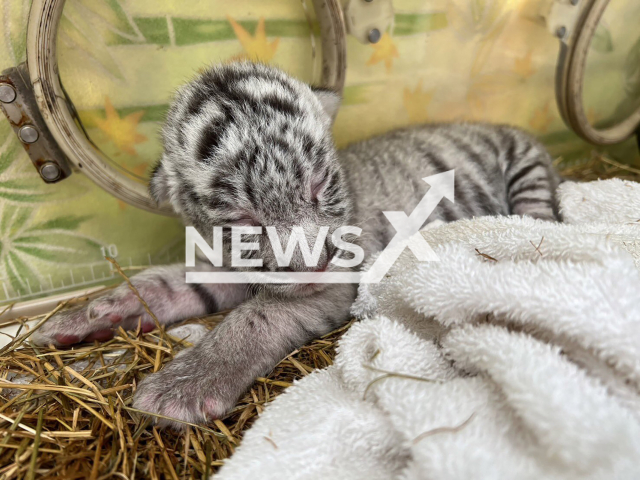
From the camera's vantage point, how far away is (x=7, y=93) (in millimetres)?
1849

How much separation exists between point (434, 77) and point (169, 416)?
2.48 metres

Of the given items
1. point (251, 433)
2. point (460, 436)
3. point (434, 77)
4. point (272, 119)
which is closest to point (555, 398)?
point (460, 436)

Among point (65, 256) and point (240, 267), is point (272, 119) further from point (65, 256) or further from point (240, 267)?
point (65, 256)

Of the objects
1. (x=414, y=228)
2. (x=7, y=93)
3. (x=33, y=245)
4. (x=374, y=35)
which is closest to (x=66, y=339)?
(x=33, y=245)

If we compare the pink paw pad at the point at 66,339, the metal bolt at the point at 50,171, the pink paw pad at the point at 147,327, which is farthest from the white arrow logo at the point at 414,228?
the metal bolt at the point at 50,171

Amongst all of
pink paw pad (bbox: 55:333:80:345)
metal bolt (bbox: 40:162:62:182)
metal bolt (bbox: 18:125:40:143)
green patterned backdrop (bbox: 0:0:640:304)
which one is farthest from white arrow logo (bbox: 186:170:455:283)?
metal bolt (bbox: 18:125:40:143)

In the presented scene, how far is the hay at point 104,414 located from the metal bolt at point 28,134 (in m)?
0.84

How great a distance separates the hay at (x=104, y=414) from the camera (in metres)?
1.20

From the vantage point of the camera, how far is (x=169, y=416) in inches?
51.8

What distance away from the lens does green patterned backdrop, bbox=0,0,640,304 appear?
208cm

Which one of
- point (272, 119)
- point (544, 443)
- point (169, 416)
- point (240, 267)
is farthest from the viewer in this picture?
point (240, 267)

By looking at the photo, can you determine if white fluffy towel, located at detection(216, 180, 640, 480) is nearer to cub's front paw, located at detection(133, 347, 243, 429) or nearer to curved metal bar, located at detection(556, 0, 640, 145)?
cub's front paw, located at detection(133, 347, 243, 429)

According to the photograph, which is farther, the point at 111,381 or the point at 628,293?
the point at 111,381

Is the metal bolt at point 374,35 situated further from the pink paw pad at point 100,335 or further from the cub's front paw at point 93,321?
the pink paw pad at point 100,335
